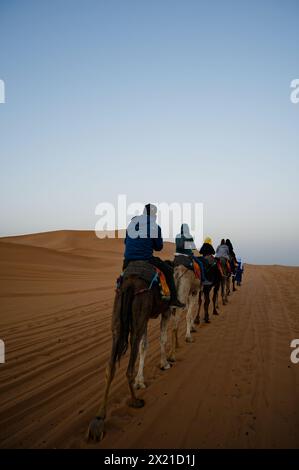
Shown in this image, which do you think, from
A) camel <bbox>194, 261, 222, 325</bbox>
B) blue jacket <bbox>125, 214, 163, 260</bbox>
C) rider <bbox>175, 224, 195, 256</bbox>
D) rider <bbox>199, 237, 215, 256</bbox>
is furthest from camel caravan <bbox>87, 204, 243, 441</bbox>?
rider <bbox>199, 237, 215, 256</bbox>

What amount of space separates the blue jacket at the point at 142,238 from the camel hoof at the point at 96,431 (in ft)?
8.12

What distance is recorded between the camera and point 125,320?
446 cm

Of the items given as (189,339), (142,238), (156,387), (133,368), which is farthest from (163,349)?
(142,238)

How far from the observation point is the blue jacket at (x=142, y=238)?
5223mm

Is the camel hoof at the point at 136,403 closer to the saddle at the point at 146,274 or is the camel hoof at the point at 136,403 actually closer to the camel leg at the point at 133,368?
the camel leg at the point at 133,368

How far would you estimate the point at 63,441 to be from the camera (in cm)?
372

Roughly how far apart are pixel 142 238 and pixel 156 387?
105 inches

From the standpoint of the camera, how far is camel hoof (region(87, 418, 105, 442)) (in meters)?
3.76

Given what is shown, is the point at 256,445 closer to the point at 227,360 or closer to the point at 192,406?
the point at 192,406

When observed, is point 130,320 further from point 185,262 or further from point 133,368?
point 185,262

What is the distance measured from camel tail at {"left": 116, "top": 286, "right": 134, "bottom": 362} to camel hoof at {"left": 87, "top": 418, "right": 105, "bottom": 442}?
82cm

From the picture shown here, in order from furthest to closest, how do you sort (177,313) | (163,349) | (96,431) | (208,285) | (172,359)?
1. (208,285)
2. (177,313)
3. (172,359)
4. (163,349)
5. (96,431)
